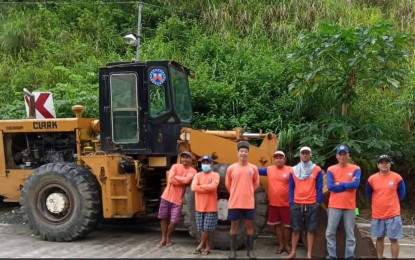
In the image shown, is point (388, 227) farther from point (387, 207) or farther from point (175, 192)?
point (175, 192)

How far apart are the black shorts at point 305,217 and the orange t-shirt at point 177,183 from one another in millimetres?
1616

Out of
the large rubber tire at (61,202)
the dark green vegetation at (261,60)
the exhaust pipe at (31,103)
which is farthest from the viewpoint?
the dark green vegetation at (261,60)

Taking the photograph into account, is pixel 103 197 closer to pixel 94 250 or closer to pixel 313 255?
pixel 94 250

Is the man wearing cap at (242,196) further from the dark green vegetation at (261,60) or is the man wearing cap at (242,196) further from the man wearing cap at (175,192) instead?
the dark green vegetation at (261,60)

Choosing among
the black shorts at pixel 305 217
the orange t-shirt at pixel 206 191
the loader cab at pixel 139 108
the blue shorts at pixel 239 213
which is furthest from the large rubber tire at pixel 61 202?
the black shorts at pixel 305 217

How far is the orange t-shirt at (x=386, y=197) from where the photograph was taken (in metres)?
6.76

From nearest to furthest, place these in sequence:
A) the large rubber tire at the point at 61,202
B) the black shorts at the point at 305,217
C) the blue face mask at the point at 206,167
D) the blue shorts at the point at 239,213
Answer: the black shorts at the point at 305,217, the blue shorts at the point at 239,213, the blue face mask at the point at 206,167, the large rubber tire at the point at 61,202

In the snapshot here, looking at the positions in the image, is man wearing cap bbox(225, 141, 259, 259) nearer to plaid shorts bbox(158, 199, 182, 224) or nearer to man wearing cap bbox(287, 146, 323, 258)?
man wearing cap bbox(287, 146, 323, 258)

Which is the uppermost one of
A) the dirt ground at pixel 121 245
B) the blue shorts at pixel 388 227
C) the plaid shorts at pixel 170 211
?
the plaid shorts at pixel 170 211

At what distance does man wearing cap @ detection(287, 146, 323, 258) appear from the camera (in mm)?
6945

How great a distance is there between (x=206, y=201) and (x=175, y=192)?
0.64 m

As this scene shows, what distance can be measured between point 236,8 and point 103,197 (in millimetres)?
9660

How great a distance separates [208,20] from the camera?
15898mm

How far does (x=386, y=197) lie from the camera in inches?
267
